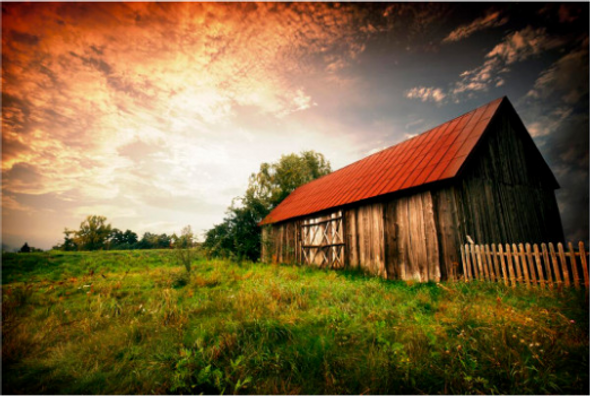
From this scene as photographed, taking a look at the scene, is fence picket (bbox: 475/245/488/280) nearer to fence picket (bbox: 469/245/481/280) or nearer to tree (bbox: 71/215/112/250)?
fence picket (bbox: 469/245/481/280)

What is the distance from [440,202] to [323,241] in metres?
6.39

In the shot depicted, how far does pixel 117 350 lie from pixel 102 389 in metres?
0.82

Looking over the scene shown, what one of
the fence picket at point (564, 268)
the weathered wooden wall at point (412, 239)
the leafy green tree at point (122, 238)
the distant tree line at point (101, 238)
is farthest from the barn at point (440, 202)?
the leafy green tree at point (122, 238)

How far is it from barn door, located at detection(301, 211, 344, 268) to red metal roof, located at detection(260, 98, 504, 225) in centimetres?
80

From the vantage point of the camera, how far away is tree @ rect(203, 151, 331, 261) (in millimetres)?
17656

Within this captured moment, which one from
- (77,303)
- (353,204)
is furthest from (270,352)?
(353,204)

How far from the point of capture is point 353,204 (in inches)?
453

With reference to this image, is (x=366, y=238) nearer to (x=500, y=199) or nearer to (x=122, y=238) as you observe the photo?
(x=500, y=199)

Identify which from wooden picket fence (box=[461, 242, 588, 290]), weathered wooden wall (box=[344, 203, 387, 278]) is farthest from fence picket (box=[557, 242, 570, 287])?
Result: weathered wooden wall (box=[344, 203, 387, 278])

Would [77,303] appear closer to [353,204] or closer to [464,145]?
[353,204]

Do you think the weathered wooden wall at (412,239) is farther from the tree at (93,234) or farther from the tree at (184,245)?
the tree at (93,234)

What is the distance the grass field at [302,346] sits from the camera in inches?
95.3

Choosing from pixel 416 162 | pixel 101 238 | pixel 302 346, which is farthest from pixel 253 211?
pixel 101 238

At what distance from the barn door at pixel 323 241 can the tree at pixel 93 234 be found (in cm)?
4345
